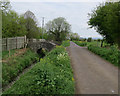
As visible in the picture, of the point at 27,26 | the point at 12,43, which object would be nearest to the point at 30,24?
the point at 27,26

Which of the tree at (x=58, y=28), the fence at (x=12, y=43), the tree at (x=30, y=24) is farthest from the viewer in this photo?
the tree at (x=58, y=28)

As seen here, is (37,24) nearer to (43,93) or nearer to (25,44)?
(25,44)

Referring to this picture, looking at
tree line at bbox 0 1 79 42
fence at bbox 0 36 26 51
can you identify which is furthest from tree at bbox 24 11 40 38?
fence at bbox 0 36 26 51

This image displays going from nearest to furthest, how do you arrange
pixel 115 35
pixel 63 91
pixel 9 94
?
pixel 115 35
pixel 63 91
pixel 9 94

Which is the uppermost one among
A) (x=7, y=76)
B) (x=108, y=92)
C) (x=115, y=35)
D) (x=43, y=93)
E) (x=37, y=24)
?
(x=37, y=24)

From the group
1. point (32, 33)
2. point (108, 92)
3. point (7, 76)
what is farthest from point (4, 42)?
point (108, 92)

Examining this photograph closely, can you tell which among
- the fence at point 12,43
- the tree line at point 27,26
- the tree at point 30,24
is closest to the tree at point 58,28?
the tree line at point 27,26

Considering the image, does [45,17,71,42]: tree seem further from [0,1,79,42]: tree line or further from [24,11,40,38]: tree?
[24,11,40,38]: tree

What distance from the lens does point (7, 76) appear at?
11180 mm

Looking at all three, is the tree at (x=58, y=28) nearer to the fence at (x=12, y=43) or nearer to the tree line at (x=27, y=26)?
the tree line at (x=27, y=26)

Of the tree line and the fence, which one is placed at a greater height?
the tree line

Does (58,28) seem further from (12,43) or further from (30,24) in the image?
(12,43)

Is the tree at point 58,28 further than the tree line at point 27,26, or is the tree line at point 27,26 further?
the tree at point 58,28

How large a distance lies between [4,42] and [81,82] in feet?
51.2
